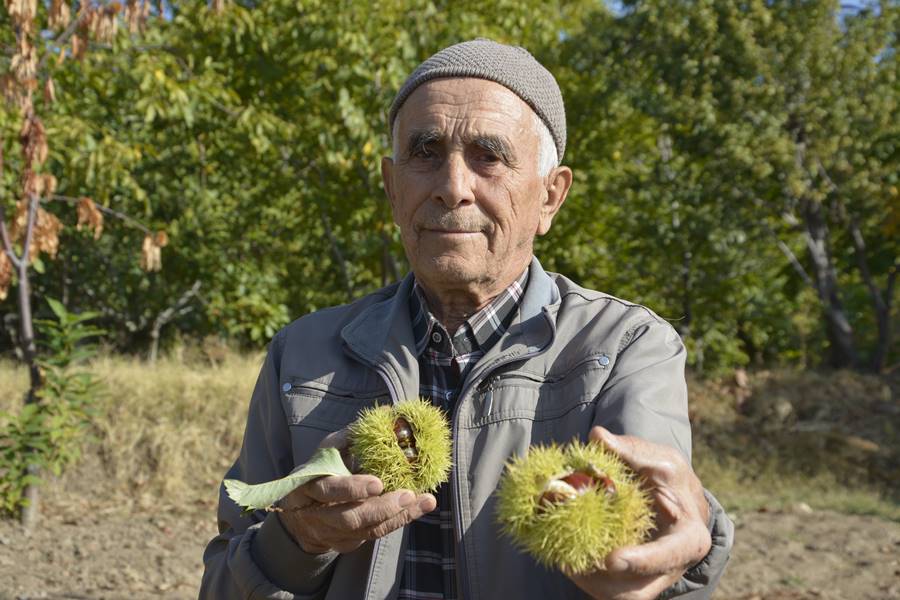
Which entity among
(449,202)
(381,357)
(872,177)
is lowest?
(381,357)

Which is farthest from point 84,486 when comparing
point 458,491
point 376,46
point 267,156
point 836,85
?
point 836,85

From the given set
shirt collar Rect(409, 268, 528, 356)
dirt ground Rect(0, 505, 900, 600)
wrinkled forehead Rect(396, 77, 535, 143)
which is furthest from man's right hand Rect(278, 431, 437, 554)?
dirt ground Rect(0, 505, 900, 600)

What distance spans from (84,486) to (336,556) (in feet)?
21.7

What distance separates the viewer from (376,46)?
28.4 feet

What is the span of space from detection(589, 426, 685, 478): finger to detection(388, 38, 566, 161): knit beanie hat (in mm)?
904

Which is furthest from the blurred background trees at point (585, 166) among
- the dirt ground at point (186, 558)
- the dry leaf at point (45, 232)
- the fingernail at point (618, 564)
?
the fingernail at point (618, 564)

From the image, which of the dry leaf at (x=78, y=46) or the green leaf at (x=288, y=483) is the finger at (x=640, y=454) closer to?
the green leaf at (x=288, y=483)

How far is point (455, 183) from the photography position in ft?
6.63

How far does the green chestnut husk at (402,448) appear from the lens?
5.66 ft

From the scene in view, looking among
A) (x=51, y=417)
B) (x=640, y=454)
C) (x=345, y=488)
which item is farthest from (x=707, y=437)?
(x=345, y=488)

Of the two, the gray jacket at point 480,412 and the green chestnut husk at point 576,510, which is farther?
the gray jacket at point 480,412

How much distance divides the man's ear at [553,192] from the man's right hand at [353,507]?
35.3 inches

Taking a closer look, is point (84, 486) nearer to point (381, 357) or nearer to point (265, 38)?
point (265, 38)

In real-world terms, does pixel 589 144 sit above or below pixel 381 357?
above
